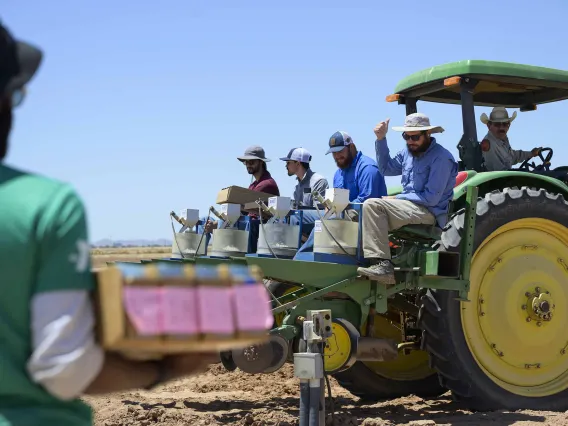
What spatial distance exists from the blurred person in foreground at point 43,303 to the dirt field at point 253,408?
415 centimetres

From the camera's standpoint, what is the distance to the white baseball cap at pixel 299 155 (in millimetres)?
7875

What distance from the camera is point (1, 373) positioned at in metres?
1.67

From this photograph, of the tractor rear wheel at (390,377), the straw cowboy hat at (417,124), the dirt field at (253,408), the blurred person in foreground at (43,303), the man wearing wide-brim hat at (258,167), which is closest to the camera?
the blurred person in foreground at (43,303)

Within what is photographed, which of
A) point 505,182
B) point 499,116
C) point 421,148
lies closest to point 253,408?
point 421,148

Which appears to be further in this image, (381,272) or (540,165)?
(540,165)

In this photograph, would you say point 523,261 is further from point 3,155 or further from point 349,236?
point 3,155

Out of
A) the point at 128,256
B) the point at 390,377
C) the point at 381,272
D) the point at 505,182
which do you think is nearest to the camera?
the point at 381,272

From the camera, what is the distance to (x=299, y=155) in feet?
25.8

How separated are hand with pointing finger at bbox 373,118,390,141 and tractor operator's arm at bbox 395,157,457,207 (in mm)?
781

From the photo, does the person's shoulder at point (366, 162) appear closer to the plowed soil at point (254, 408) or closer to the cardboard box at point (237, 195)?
the cardboard box at point (237, 195)

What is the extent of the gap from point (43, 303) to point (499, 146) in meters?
6.12

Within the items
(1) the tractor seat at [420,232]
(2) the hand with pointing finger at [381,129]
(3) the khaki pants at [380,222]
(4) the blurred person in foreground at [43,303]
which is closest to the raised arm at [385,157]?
(2) the hand with pointing finger at [381,129]

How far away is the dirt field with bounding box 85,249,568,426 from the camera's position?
589 centimetres

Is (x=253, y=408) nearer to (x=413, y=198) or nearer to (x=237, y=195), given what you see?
(x=237, y=195)
